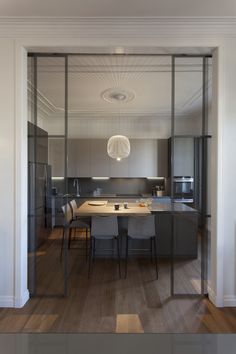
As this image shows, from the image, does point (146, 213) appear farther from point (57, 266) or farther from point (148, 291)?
point (57, 266)

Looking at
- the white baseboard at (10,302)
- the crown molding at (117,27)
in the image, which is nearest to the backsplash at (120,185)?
the white baseboard at (10,302)

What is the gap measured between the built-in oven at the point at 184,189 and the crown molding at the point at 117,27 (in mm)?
1707

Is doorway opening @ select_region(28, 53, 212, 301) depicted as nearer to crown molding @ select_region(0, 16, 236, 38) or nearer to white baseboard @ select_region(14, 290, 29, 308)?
white baseboard @ select_region(14, 290, 29, 308)

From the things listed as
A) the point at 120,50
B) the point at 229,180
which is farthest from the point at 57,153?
the point at 229,180

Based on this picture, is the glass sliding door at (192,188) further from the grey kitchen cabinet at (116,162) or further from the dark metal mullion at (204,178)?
the grey kitchen cabinet at (116,162)

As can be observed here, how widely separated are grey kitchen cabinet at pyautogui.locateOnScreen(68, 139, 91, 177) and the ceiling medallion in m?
1.66

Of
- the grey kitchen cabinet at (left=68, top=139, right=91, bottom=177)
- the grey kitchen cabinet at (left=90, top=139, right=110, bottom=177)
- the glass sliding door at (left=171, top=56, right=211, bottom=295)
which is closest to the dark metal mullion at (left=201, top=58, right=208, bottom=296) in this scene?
the glass sliding door at (left=171, top=56, right=211, bottom=295)

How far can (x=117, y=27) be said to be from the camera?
8.89 ft

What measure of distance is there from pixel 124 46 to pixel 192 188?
1.89 meters

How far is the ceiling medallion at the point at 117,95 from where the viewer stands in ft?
16.7

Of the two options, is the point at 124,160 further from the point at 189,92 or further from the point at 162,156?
the point at 189,92

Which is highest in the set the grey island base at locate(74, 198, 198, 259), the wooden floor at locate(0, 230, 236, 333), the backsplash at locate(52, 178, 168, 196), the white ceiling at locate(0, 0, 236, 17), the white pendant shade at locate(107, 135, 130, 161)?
the white ceiling at locate(0, 0, 236, 17)

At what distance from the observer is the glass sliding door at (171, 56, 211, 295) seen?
3045 millimetres

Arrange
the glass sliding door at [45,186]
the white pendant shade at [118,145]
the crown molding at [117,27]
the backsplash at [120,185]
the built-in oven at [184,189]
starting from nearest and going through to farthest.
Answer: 1. the crown molding at [117,27]
2. the glass sliding door at [45,186]
3. the built-in oven at [184,189]
4. the white pendant shade at [118,145]
5. the backsplash at [120,185]
